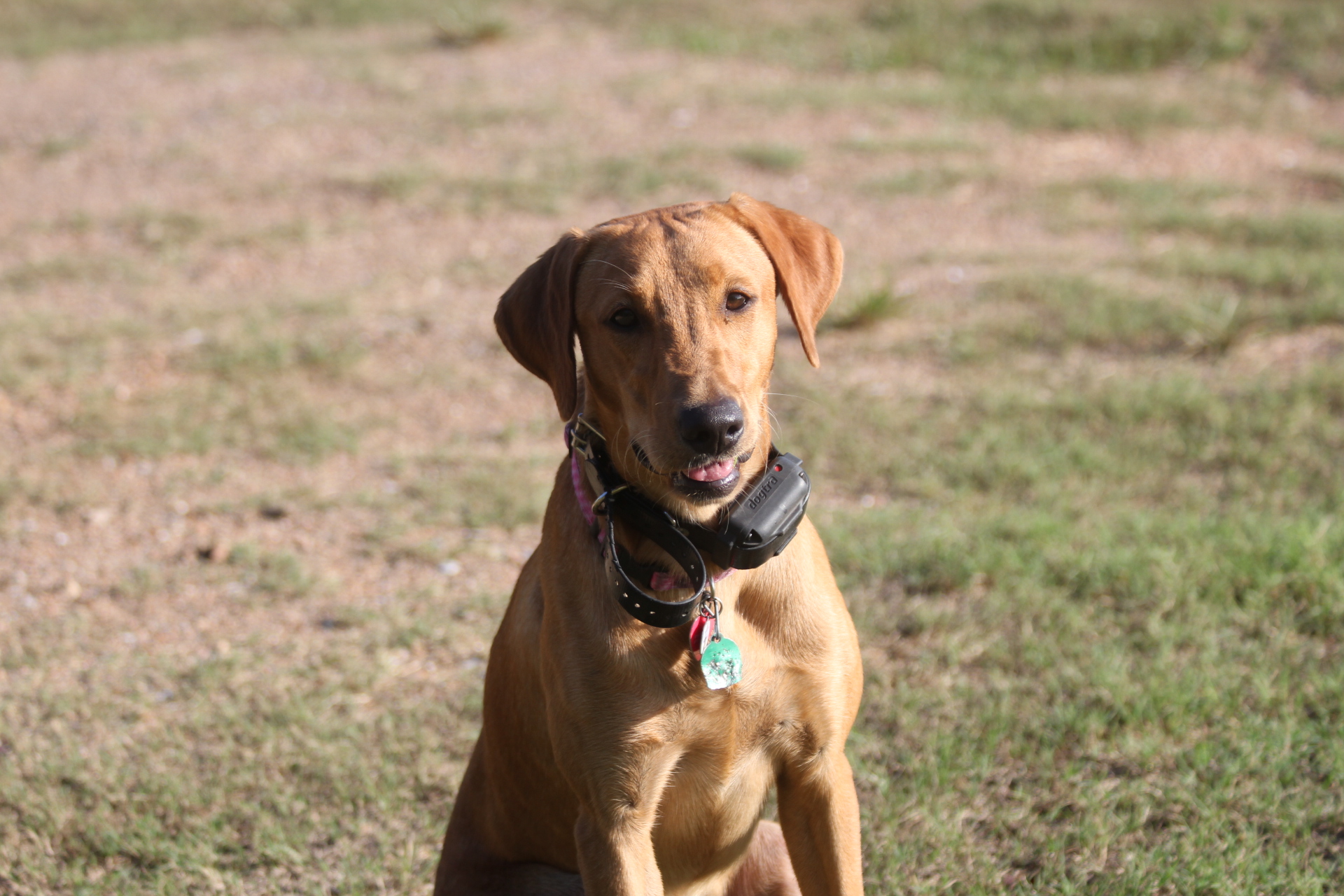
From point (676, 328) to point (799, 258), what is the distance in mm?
435

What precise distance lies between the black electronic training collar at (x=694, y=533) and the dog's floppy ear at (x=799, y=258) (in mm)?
378

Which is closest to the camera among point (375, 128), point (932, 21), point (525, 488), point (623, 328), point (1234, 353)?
point (623, 328)

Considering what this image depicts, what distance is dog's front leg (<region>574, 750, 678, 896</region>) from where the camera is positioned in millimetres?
2363

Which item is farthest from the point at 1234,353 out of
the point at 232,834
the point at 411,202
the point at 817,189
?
the point at 411,202

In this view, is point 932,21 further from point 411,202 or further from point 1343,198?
point 411,202

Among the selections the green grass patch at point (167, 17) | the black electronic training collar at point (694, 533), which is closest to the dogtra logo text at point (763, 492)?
the black electronic training collar at point (694, 533)

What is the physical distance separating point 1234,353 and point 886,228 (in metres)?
2.89

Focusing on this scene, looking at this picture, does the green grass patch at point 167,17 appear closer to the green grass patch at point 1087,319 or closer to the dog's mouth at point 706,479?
the green grass patch at point 1087,319

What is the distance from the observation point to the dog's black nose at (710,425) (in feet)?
7.45

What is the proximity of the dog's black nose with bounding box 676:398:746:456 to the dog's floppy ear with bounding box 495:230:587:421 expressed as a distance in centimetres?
36

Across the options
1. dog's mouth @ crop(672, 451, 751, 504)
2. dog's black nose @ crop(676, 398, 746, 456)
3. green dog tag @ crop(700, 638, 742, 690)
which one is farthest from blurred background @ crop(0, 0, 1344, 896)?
dog's black nose @ crop(676, 398, 746, 456)

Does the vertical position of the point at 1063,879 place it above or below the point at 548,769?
below

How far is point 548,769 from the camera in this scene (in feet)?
8.66

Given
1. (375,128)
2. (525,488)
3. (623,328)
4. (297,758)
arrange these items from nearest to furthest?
(623,328), (297,758), (525,488), (375,128)
